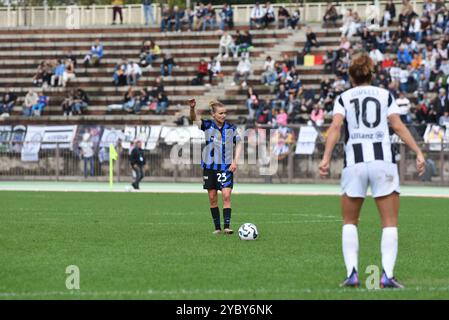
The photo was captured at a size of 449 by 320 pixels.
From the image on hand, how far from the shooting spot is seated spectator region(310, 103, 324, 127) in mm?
42625

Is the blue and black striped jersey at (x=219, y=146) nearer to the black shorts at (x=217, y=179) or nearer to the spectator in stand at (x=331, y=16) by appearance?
the black shorts at (x=217, y=179)

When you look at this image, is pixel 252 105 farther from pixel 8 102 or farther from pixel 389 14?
pixel 8 102

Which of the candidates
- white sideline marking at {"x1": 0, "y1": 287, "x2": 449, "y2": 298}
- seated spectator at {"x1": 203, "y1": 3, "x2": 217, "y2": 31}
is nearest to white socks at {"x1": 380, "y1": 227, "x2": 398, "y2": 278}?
white sideline marking at {"x1": 0, "y1": 287, "x2": 449, "y2": 298}

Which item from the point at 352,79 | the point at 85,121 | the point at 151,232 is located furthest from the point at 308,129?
the point at 352,79

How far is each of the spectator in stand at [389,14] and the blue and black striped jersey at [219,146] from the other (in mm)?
31681

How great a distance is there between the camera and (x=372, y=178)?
1088 centimetres

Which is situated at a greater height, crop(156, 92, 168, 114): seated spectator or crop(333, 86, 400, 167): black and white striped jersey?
crop(333, 86, 400, 167): black and white striped jersey

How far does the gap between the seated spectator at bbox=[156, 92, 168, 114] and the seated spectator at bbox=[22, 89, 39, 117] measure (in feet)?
19.3

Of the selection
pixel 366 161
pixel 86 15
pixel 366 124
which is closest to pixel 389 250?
pixel 366 161

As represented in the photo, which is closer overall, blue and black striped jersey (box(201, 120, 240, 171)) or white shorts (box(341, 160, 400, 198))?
white shorts (box(341, 160, 400, 198))

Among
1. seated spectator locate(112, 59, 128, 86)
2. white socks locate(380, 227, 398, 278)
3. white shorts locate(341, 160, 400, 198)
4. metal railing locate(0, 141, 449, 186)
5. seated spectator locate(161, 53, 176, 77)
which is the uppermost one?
seated spectator locate(161, 53, 176, 77)

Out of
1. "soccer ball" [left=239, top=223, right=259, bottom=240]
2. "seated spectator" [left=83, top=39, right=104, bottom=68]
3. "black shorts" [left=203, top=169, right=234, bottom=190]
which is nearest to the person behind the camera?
"soccer ball" [left=239, top=223, right=259, bottom=240]

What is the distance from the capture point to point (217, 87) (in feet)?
160

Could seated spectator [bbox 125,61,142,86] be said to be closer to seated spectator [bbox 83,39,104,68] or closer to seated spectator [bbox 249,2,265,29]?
seated spectator [bbox 83,39,104,68]
